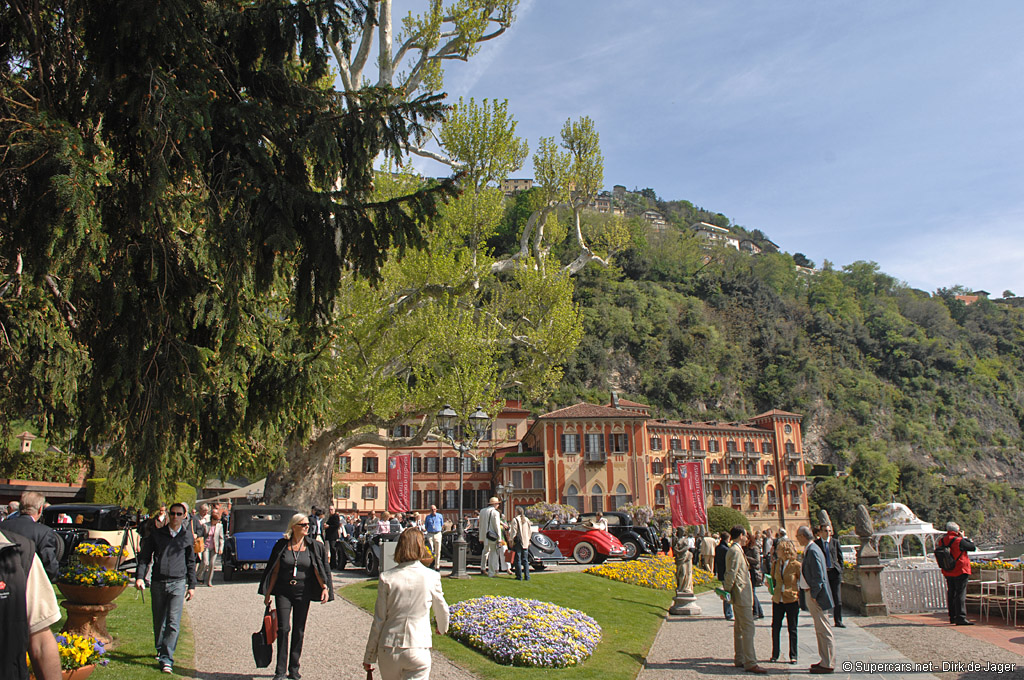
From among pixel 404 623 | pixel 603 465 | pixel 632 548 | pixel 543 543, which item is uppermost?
pixel 404 623

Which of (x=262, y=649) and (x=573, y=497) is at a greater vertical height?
(x=262, y=649)

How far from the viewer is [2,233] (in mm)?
5648

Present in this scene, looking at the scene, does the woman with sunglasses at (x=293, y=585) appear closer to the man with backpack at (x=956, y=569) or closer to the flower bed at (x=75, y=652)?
the flower bed at (x=75, y=652)

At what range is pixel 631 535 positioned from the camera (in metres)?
23.2

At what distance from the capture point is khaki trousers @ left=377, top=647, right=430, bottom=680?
4.67 metres

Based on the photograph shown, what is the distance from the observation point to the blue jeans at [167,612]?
676 cm

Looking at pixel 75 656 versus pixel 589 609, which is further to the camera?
pixel 589 609

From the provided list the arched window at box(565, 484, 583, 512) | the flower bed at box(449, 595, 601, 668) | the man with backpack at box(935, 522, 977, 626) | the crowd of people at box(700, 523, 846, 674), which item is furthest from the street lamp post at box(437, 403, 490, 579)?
the arched window at box(565, 484, 583, 512)

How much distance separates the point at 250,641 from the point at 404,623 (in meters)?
4.95

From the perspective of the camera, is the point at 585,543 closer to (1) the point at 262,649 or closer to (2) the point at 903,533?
(2) the point at 903,533

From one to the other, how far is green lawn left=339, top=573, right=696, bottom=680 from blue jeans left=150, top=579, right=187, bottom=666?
2957mm

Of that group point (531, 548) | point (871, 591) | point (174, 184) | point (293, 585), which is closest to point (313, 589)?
point (293, 585)

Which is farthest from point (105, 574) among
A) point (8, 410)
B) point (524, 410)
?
point (524, 410)

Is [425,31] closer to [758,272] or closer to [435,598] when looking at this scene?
[435,598]
